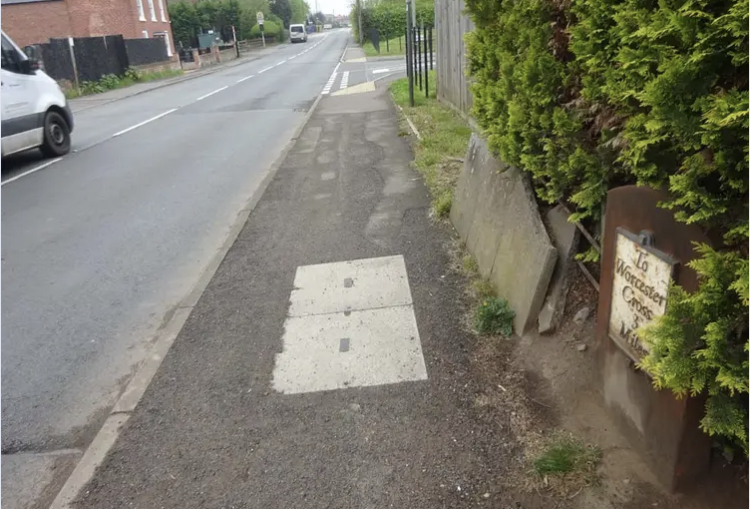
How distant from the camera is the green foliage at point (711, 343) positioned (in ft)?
6.76

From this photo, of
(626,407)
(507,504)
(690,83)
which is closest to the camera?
(690,83)

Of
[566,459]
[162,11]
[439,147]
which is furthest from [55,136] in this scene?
[162,11]

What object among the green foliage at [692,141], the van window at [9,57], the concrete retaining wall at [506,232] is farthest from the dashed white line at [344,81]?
the green foliage at [692,141]

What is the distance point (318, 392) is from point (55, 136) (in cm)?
1063

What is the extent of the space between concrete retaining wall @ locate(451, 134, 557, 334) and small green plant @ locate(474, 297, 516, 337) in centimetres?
5

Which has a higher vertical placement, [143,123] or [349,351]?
[349,351]

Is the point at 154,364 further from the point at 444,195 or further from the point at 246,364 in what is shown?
the point at 444,195

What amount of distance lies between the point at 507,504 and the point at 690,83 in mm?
1798

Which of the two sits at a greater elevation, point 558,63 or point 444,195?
point 558,63

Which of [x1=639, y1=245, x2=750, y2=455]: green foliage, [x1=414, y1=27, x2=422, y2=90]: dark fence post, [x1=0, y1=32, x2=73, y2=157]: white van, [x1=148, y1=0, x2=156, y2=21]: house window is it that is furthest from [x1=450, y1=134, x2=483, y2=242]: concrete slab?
[x1=148, y1=0, x2=156, y2=21]: house window

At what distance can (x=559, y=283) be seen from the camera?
12.5 ft

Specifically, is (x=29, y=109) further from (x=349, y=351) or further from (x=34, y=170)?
(x=349, y=351)

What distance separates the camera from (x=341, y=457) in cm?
310

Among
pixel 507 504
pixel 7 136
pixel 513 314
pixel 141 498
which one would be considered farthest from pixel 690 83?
pixel 7 136
